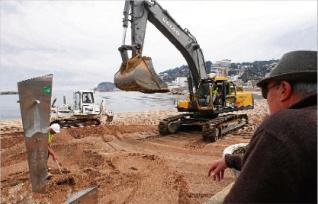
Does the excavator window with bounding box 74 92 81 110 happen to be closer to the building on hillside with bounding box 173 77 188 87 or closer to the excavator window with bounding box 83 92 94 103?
the excavator window with bounding box 83 92 94 103

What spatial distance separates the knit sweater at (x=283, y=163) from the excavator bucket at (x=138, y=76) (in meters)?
9.38

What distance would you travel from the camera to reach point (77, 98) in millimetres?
20094

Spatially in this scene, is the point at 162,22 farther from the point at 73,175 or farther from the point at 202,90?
the point at 73,175

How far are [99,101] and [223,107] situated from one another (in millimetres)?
8997

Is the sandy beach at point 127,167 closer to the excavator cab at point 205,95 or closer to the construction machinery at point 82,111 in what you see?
the excavator cab at point 205,95

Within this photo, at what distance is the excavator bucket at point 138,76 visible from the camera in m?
10.9

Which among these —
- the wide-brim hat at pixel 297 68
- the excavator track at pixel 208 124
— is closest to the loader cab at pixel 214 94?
the excavator track at pixel 208 124

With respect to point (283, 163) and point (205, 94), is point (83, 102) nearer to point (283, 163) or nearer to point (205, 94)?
point (205, 94)

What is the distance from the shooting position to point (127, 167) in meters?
9.09

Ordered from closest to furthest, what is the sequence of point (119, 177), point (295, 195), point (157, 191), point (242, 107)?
1. point (295, 195)
2. point (157, 191)
3. point (119, 177)
4. point (242, 107)

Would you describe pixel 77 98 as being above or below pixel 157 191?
above

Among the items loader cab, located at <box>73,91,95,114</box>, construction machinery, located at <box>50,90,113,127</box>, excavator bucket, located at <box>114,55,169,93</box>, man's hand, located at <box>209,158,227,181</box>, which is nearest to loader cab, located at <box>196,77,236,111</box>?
excavator bucket, located at <box>114,55,169,93</box>

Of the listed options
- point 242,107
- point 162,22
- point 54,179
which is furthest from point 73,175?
point 242,107

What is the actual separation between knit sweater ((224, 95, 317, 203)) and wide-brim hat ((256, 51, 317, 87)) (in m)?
0.22
